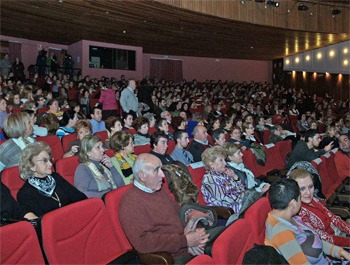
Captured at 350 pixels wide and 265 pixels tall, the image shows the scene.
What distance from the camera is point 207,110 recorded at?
27.7ft

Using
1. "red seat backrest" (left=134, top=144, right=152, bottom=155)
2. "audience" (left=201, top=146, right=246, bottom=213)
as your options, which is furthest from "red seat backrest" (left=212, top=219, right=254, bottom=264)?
"red seat backrest" (left=134, top=144, right=152, bottom=155)

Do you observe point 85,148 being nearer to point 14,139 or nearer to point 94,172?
point 94,172

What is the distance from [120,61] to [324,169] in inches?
424

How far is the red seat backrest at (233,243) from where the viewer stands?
4.94 feet

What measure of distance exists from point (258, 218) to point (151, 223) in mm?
611

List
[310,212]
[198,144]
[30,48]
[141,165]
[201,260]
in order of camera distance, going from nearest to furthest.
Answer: [201,260] < [141,165] < [310,212] < [198,144] < [30,48]

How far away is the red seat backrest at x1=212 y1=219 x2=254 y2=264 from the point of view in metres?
1.51

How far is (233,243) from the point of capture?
163cm

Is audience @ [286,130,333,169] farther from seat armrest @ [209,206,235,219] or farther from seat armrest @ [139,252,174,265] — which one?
seat armrest @ [139,252,174,265]

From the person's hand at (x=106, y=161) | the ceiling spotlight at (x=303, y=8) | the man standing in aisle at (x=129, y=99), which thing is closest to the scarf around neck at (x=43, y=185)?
the person's hand at (x=106, y=161)

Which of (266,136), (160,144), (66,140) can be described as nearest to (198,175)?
(160,144)

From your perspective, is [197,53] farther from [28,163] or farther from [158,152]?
[28,163]

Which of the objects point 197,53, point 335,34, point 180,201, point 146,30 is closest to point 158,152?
point 180,201

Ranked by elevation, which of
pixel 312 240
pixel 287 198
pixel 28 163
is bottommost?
pixel 312 240
